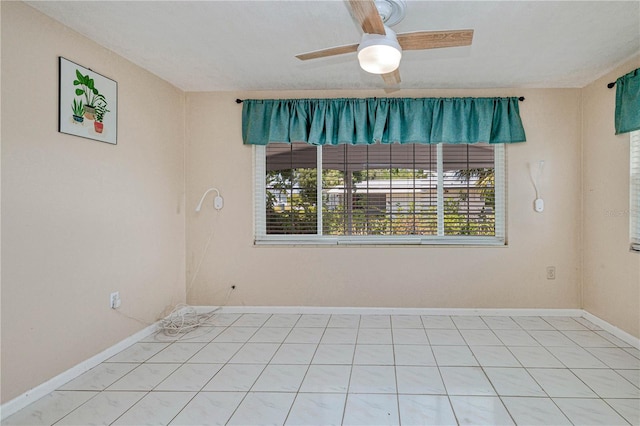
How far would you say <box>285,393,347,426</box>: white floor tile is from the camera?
1.72 metres

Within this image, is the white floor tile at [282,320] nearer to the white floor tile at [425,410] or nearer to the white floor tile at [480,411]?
the white floor tile at [425,410]

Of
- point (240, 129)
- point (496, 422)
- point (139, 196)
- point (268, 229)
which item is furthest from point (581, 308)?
point (139, 196)

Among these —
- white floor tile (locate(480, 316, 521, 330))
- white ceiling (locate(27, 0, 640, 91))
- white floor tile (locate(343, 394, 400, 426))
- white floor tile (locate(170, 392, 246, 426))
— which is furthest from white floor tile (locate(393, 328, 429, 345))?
white ceiling (locate(27, 0, 640, 91))

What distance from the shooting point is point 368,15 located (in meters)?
1.51

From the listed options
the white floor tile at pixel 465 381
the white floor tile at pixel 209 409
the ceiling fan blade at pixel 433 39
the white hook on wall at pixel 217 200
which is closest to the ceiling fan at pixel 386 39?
the ceiling fan blade at pixel 433 39

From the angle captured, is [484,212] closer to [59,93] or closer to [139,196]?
[139,196]

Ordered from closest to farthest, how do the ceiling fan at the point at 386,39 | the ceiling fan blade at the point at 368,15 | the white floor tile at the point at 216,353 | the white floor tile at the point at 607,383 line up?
the ceiling fan blade at the point at 368,15 < the ceiling fan at the point at 386,39 < the white floor tile at the point at 607,383 < the white floor tile at the point at 216,353

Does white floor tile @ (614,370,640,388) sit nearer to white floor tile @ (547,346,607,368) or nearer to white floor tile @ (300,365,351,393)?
white floor tile @ (547,346,607,368)

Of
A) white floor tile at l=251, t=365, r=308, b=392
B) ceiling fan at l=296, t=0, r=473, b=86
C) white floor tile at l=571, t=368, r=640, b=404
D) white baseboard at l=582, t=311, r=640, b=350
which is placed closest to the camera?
ceiling fan at l=296, t=0, r=473, b=86

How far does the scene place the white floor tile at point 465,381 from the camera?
196cm

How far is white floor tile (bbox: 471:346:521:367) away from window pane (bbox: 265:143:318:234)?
180cm

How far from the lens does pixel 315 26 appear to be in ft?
7.03

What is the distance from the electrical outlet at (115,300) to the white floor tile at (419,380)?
210cm

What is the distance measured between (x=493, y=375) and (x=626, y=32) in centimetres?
241
